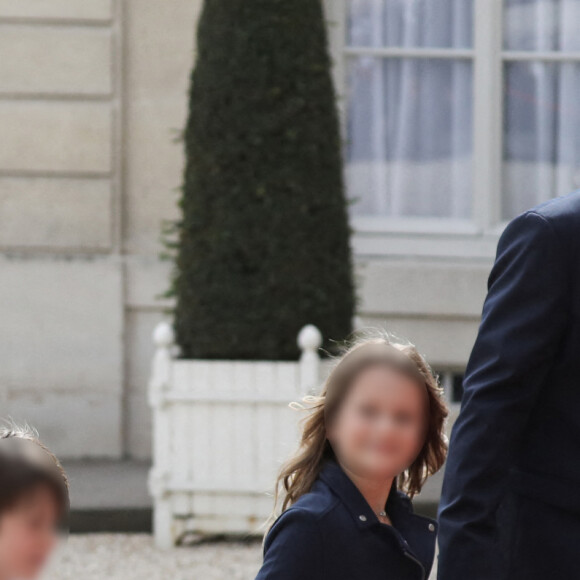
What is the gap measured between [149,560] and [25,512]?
14.4ft

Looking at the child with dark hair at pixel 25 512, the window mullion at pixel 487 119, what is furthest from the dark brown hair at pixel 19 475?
the window mullion at pixel 487 119

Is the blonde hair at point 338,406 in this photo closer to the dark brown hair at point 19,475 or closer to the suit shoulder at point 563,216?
the suit shoulder at point 563,216

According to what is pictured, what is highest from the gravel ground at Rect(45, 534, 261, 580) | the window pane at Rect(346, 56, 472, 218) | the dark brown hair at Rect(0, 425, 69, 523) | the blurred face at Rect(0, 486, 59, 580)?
the window pane at Rect(346, 56, 472, 218)

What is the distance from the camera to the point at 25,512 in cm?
76

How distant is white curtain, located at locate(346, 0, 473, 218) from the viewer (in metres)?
7.12

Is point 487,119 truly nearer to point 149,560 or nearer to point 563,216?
point 149,560

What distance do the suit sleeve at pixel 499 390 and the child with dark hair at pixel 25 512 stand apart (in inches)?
41.4

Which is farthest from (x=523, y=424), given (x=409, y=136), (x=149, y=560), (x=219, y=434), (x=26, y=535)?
(x=409, y=136)

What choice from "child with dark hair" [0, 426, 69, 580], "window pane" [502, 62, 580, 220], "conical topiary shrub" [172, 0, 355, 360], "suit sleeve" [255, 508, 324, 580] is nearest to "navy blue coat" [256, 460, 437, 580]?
"suit sleeve" [255, 508, 324, 580]

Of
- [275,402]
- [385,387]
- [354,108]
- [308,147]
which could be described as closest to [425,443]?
[385,387]

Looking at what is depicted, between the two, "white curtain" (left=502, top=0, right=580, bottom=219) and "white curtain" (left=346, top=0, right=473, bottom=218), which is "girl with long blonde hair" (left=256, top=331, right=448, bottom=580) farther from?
"white curtain" (left=502, top=0, right=580, bottom=219)

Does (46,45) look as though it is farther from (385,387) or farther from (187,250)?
(385,387)

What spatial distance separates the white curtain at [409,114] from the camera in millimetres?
7117

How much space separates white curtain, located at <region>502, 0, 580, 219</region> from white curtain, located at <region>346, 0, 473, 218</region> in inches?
10.2
